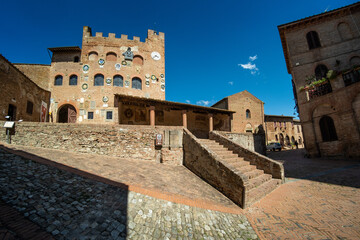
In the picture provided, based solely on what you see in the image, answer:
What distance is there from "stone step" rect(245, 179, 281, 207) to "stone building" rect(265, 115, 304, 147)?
23474 millimetres

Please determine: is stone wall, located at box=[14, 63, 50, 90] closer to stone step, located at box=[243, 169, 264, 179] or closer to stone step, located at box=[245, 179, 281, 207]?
stone step, located at box=[243, 169, 264, 179]

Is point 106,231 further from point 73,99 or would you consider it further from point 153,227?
point 73,99

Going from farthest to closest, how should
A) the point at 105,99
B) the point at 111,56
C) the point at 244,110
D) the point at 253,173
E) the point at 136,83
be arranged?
the point at 244,110
the point at 136,83
the point at 111,56
the point at 105,99
the point at 253,173

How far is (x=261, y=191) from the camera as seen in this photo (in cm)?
578

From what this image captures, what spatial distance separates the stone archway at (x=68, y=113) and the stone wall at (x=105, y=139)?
30.2ft

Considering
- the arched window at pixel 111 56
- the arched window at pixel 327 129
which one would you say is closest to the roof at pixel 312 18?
the arched window at pixel 327 129

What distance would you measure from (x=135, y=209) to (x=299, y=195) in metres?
5.73

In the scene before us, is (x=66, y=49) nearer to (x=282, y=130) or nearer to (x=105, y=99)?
(x=105, y=99)

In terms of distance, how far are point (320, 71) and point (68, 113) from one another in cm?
2672

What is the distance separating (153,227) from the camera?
3.42 m

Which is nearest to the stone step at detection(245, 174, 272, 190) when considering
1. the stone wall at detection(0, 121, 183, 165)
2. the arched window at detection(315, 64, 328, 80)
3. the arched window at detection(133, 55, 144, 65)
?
the stone wall at detection(0, 121, 183, 165)

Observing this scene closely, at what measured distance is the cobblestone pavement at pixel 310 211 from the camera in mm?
3586

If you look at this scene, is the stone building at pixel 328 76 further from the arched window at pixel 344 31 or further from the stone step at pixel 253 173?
the stone step at pixel 253 173

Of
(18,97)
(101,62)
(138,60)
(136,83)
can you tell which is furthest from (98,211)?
(138,60)
